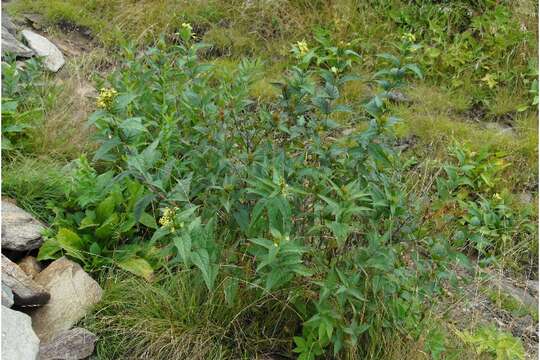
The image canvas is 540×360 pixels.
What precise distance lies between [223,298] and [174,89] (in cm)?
138

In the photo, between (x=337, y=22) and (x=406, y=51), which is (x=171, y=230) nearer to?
(x=406, y=51)

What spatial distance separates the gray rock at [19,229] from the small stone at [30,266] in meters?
0.05

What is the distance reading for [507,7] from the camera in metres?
5.78

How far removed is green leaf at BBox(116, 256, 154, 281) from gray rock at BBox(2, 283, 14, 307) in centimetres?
52

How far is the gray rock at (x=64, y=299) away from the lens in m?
2.86

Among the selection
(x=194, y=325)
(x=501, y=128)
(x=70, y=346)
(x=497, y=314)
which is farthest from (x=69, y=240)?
(x=501, y=128)

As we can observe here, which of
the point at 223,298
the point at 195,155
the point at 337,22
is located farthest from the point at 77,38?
the point at 223,298

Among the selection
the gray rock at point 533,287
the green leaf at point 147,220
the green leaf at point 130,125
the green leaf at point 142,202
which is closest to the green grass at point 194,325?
the green leaf at point 147,220

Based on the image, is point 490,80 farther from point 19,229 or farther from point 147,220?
point 19,229

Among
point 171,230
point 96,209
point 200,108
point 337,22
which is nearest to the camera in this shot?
point 171,230

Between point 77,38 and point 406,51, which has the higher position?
point 406,51

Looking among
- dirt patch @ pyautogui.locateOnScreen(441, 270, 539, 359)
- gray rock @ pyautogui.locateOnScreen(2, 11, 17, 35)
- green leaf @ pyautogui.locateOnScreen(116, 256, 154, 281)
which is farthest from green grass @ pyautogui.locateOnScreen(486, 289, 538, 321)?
gray rock @ pyautogui.locateOnScreen(2, 11, 17, 35)

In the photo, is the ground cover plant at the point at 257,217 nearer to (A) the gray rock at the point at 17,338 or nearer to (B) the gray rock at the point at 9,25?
(A) the gray rock at the point at 17,338

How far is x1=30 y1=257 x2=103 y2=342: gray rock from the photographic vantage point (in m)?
2.86
